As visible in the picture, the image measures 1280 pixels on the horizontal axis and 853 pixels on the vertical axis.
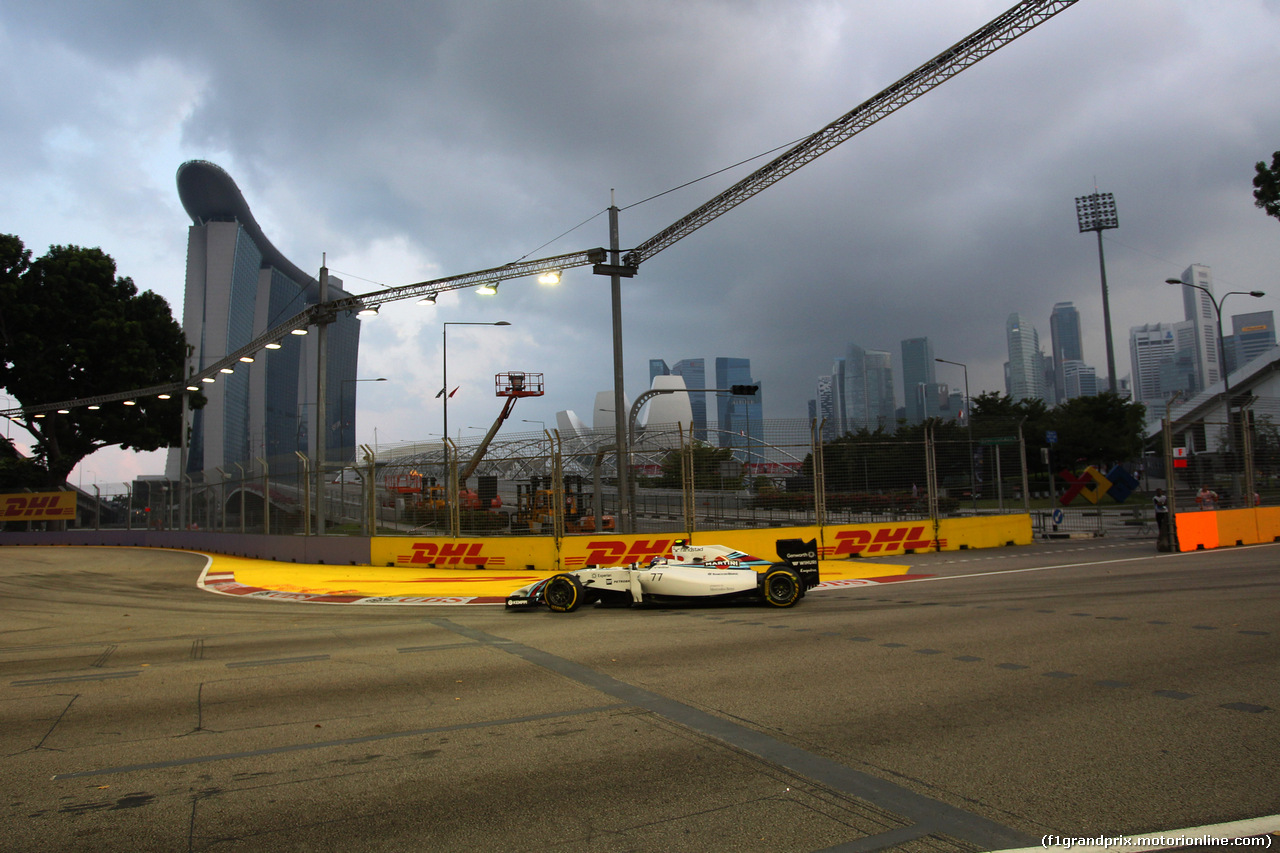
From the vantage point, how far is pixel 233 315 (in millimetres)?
129125

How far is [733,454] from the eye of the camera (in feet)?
57.0

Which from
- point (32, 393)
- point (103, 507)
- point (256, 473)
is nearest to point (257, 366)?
point (32, 393)

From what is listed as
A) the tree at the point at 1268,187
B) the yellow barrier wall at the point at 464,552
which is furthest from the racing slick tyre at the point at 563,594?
the tree at the point at 1268,187

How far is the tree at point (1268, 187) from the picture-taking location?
2602cm

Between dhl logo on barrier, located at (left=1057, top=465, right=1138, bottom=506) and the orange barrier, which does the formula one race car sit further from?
dhl logo on barrier, located at (left=1057, top=465, right=1138, bottom=506)

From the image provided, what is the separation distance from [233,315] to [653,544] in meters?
134

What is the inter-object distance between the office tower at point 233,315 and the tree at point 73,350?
240ft

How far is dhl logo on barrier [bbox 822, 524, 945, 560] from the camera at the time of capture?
18422mm

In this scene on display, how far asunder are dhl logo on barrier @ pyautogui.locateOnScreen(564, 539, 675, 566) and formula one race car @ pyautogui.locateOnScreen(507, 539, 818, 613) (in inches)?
202

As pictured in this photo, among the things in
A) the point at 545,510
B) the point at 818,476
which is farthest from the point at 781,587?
the point at 545,510

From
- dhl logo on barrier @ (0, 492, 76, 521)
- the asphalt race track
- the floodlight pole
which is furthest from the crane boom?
dhl logo on barrier @ (0, 492, 76, 521)

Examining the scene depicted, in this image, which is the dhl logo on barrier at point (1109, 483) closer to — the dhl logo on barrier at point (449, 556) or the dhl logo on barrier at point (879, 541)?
the dhl logo on barrier at point (879, 541)

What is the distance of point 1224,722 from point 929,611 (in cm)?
505

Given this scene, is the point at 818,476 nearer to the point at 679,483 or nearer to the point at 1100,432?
the point at 679,483
